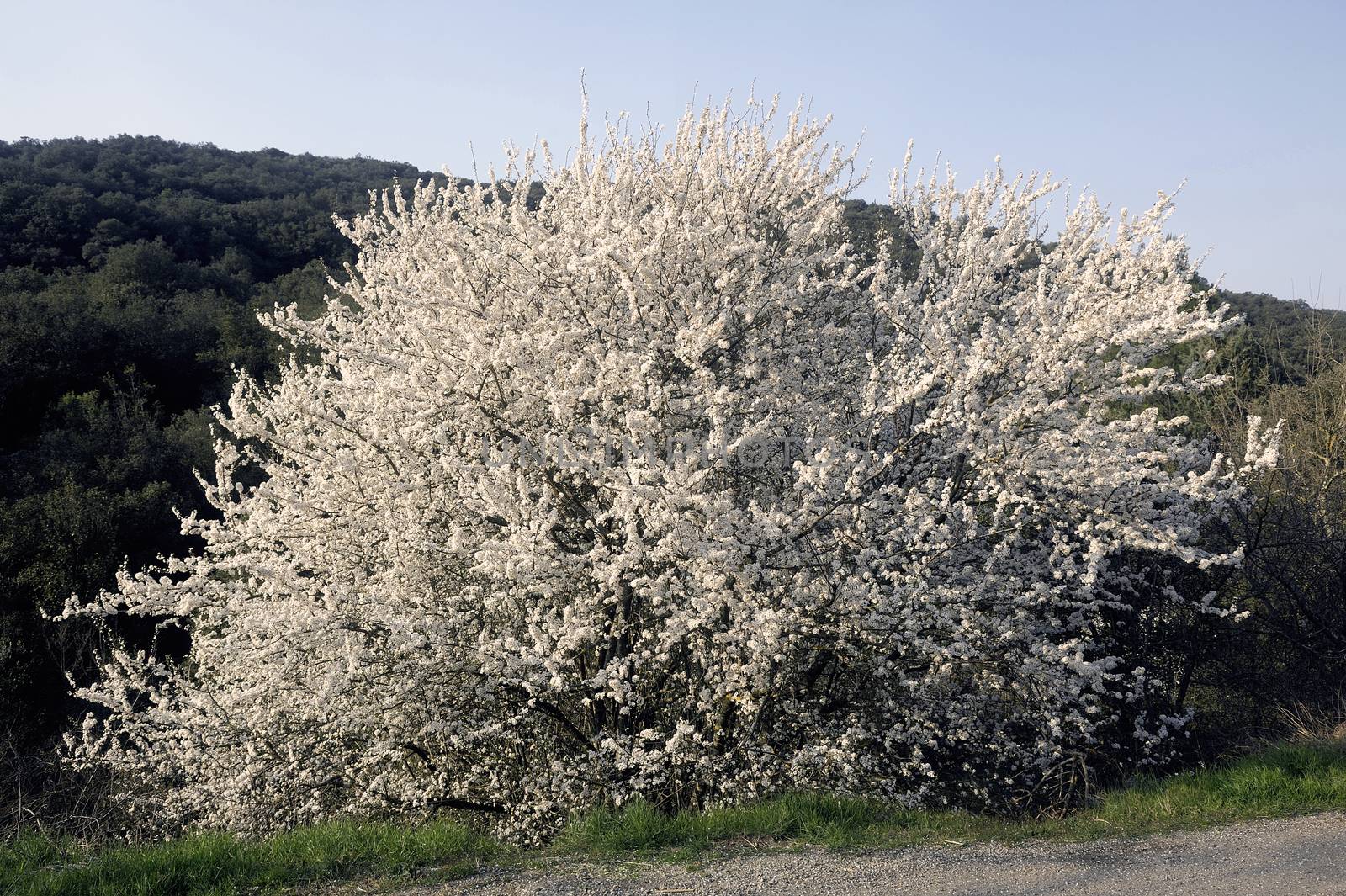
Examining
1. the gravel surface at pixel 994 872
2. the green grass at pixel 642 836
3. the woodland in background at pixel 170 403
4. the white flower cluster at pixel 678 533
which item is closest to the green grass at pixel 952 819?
the green grass at pixel 642 836

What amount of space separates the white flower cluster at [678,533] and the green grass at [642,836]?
2.41 ft

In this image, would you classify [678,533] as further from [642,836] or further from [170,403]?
[170,403]

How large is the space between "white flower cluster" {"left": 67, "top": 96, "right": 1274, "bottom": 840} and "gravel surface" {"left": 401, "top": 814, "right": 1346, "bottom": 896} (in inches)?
49.0

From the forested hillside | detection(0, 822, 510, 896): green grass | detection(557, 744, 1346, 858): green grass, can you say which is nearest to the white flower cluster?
detection(557, 744, 1346, 858): green grass

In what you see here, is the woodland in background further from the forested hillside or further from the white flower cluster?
the white flower cluster

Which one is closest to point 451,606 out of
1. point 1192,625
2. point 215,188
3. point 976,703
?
point 976,703

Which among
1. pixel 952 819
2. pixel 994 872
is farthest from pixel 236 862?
pixel 952 819

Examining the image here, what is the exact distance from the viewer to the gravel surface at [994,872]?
449 centimetres

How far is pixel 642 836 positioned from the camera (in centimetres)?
514

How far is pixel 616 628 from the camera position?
21.7ft

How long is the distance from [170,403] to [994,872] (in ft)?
89.2

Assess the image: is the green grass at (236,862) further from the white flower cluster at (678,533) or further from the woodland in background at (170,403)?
the woodland in background at (170,403)

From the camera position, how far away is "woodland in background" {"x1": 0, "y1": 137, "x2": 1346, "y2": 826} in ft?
29.0

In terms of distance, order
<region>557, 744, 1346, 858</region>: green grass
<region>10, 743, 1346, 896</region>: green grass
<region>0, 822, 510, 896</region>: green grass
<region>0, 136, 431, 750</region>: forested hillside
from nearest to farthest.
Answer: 1. <region>0, 822, 510, 896</region>: green grass
2. <region>10, 743, 1346, 896</region>: green grass
3. <region>557, 744, 1346, 858</region>: green grass
4. <region>0, 136, 431, 750</region>: forested hillside
